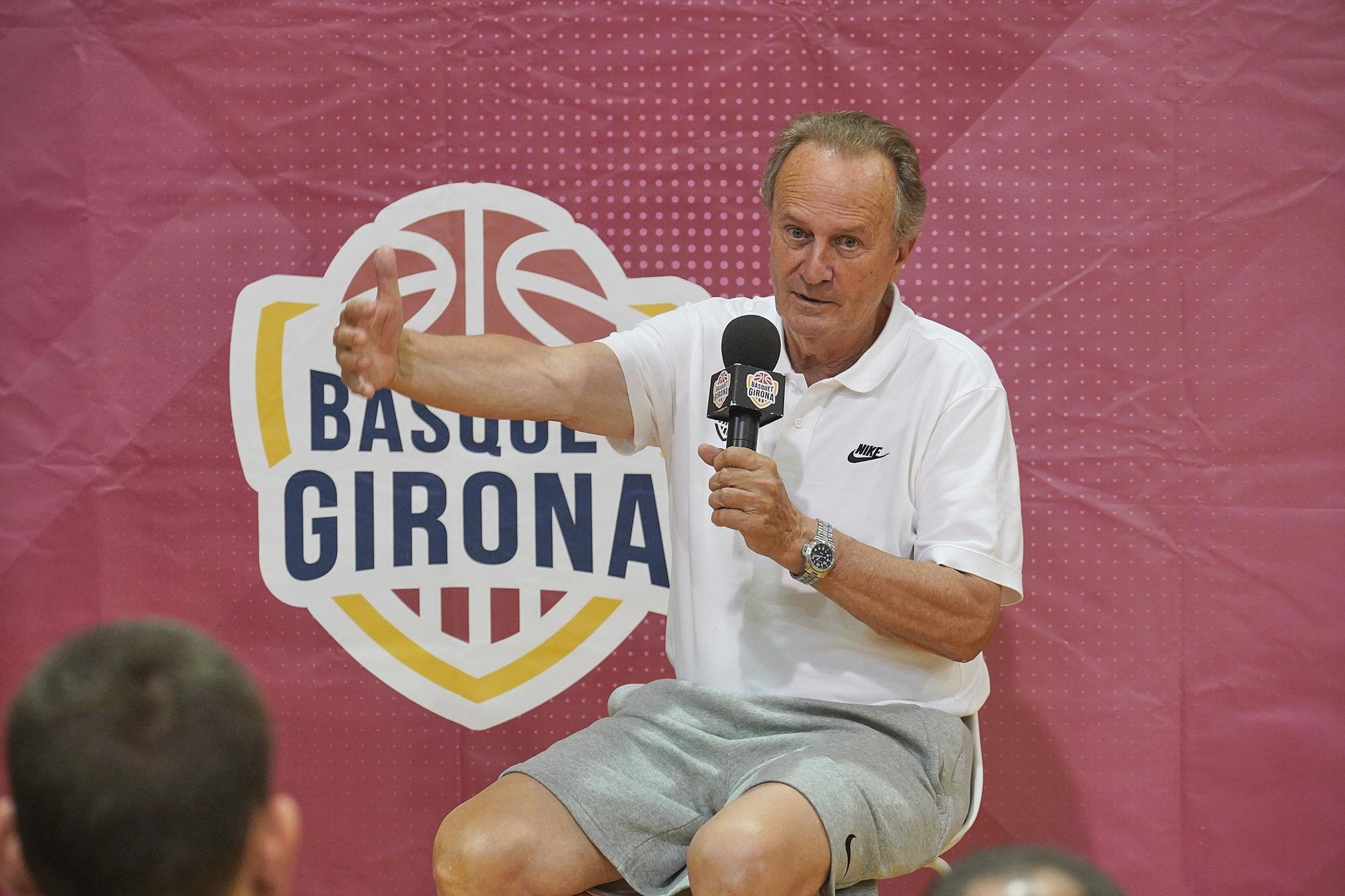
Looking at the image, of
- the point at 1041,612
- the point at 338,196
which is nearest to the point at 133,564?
the point at 338,196

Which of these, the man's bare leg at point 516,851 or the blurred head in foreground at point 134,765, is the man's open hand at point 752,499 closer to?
the man's bare leg at point 516,851

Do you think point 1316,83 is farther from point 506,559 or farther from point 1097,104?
point 506,559

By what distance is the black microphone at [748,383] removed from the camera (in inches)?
79.0

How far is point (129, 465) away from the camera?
300cm

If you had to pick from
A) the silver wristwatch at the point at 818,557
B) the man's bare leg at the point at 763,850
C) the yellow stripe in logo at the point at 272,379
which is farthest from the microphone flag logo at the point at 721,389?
the yellow stripe in logo at the point at 272,379

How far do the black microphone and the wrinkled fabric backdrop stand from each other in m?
0.88

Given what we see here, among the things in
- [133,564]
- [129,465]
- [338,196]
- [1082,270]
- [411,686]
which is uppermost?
[338,196]

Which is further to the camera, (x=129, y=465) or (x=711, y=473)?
(x=129, y=465)

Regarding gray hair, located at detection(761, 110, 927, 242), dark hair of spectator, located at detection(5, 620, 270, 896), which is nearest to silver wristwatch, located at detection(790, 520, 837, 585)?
gray hair, located at detection(761, 110, 927, 242)

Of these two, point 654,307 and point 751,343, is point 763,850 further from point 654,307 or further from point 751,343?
point 654,307

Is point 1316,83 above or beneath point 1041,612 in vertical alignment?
above

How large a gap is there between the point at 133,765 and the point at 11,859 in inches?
8.0

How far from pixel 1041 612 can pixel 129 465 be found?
80.9 inches

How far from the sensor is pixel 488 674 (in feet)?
9.77
